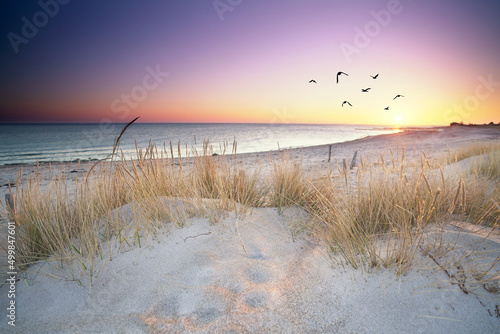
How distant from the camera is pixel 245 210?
8.84ft

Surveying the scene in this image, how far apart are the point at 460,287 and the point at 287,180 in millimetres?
2010

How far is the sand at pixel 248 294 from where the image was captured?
1.44 m

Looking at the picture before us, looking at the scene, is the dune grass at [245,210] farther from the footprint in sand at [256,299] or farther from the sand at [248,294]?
the footprint in sand at [256,299]

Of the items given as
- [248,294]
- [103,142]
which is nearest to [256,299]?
[248,294]

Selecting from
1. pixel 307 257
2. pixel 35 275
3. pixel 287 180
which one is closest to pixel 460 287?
pixel 307 257

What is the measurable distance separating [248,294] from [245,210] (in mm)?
1095

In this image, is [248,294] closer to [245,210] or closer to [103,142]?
[245,210]

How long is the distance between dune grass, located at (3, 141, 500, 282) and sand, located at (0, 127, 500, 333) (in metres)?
0.13

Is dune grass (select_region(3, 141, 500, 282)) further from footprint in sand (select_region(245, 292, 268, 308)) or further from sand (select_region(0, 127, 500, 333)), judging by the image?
footprint in sand (select_region(245, 292, 268, 308))

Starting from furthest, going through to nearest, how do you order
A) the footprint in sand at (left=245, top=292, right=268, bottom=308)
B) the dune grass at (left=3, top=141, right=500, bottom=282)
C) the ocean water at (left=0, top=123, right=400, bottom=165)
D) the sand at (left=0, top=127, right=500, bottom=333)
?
the ocean water at (left=0, top=123, right=400, bottom=165), the dune grass at (left=3, top=141, right=500, bottom=282), the footprint in sand at (left=245, top=292, right=268, bottom=308), the sand at (left=0, top=127, right=500, bottom=333)

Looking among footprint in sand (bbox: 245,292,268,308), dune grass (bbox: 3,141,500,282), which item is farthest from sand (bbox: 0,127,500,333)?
Answer: dune grass (bbox: 3,141,500,282)

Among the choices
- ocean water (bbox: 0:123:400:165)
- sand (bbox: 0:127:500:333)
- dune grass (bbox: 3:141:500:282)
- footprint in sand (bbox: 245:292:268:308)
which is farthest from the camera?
ocean water (bbox: 0:123:400:165)

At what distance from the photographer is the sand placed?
4.72ft

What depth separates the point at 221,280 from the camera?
1.79 m
